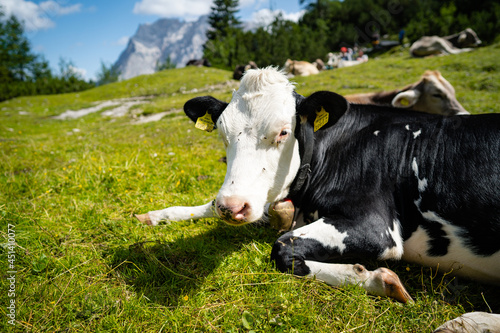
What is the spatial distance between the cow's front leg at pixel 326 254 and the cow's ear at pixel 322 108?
968 mm

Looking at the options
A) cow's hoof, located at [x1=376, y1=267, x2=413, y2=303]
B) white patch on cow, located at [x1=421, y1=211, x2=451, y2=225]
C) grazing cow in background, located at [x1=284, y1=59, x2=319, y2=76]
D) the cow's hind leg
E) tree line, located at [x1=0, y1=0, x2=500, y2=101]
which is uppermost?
tree line, located at [x1=0, y1=0, x2=500, y2=101]

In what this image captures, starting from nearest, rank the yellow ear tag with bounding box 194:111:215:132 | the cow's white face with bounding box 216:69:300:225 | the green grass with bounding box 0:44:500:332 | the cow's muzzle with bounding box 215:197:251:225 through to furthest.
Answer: the green grass with bounding box 0:44:500:332 < the cow's muzzle with bounding box 215:197:251:225 < the cow's white face with bounding box 216:69:300:225 < the yellow ear tag with bounding box 194:111:215:132

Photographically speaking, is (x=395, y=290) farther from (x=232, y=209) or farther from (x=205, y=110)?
(x=205, y=110)

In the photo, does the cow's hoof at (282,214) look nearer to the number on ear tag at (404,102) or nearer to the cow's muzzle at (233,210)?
the cow's muzzle at (233,210)

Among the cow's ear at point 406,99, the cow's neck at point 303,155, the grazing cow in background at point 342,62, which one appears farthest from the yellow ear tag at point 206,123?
the grazing cow in background at point 342,62

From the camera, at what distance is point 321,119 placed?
9.25ft

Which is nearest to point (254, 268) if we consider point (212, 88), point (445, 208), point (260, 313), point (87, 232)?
point (260, 313)

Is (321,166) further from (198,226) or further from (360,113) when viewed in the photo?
(198,226)

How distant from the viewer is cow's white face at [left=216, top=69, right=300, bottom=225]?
89.7 inches

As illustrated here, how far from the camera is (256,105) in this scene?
269cm

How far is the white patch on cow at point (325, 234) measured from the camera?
7.87 ft

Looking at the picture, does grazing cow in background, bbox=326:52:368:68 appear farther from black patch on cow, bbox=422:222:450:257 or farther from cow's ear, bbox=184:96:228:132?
black patch on cow, bbox=422:222:450:257

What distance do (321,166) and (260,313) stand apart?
62.7 inches

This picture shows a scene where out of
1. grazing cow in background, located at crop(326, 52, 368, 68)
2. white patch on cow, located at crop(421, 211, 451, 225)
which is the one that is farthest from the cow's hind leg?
grazing cow in background, located at crop(326, 52, 368, 68)
